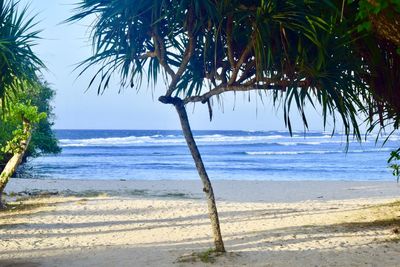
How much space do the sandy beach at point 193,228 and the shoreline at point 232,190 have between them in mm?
46

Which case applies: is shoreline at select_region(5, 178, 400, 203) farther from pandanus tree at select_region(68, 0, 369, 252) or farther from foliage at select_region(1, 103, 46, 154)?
pandanus tree at select_region(68, 0, 369, 252)

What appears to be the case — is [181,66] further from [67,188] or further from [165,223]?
[67,188]

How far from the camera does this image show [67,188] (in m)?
13.3

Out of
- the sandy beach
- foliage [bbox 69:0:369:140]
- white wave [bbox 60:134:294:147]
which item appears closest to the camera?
foliage [bbox 69:0:369:140]

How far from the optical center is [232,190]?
13.2 m

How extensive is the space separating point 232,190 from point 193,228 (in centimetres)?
591

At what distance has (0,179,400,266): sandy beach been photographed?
17.2ft

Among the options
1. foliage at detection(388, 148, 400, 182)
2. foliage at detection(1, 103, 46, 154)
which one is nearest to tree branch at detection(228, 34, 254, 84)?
foliage at detection(388, 148, 400, 182)

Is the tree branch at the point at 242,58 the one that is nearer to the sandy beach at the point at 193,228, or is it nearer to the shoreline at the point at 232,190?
the sandy beach at the point at 193,228

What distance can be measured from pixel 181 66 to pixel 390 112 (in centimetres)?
230

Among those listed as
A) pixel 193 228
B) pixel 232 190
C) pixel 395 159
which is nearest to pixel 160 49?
pixel 395 159

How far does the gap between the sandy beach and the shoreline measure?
0.05 meters

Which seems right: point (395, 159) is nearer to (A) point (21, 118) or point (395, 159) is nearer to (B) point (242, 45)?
(B) point (242, 45)

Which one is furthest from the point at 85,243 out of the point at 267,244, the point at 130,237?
the point at 267,244
